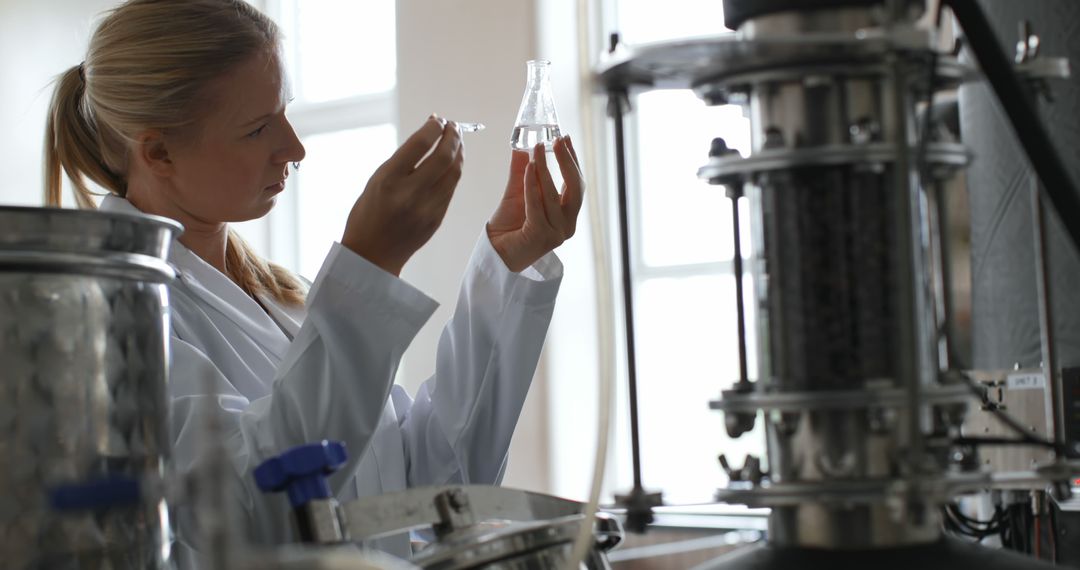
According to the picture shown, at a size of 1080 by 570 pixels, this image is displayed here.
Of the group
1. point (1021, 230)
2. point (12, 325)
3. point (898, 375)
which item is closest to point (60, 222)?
point (12, 325)

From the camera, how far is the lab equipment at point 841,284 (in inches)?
20.9

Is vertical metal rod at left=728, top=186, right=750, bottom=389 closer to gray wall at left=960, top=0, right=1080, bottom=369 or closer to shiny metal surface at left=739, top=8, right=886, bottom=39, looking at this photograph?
shiny metal surface at left=739, top=8, right=886, bottom=39

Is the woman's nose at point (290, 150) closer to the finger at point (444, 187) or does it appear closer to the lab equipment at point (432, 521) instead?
the finger at point (444, 187)

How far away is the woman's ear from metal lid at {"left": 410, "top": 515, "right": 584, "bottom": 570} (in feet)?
2.81

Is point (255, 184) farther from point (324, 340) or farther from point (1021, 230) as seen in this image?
point (1021, 230)

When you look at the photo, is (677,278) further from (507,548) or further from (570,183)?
(507,548)

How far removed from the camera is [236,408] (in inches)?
45.1

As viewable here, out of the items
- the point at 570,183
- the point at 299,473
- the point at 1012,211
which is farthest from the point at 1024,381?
the point at 299,473

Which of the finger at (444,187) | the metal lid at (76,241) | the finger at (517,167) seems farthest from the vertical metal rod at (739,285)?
the finger at (517,167)

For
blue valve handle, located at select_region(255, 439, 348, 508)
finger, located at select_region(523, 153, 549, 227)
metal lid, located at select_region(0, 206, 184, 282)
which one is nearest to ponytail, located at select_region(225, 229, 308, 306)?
finger, located at select_region(523, 153, 549, 227)

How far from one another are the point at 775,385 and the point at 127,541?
39cm

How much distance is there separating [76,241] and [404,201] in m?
0.41

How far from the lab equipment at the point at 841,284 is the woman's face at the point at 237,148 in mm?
848

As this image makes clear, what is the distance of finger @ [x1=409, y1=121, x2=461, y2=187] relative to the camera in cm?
106
